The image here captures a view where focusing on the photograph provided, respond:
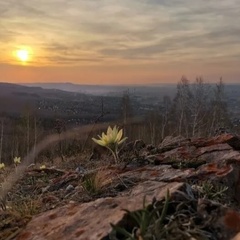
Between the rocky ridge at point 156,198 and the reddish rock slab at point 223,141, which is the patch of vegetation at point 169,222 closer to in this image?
the rocky ridge at point 156,198

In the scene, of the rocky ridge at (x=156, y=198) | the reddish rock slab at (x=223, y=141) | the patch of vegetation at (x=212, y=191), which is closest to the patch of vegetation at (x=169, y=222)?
the rocky ridge at (x=156, y=198)

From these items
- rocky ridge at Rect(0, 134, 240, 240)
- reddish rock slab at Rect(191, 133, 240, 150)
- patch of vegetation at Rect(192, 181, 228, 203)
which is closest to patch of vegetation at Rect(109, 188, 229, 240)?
rocky ridge at Rect(0, 134, 240, 240)

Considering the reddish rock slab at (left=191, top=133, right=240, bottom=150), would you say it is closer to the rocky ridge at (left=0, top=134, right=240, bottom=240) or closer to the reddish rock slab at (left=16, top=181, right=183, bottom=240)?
the rocky ridge at (left=0, top=134, right=240, bottom=240)

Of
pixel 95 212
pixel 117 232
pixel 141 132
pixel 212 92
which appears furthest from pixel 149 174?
pixel 141 132

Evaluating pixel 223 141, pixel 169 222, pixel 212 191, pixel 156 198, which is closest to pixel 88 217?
pixel 156 198

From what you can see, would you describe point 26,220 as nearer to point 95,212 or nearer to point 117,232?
point 95,212

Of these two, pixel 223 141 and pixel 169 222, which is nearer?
pixel 169 222

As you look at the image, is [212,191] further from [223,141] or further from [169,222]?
[223,141]

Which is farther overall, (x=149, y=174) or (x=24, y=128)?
(x=24, y=128)
